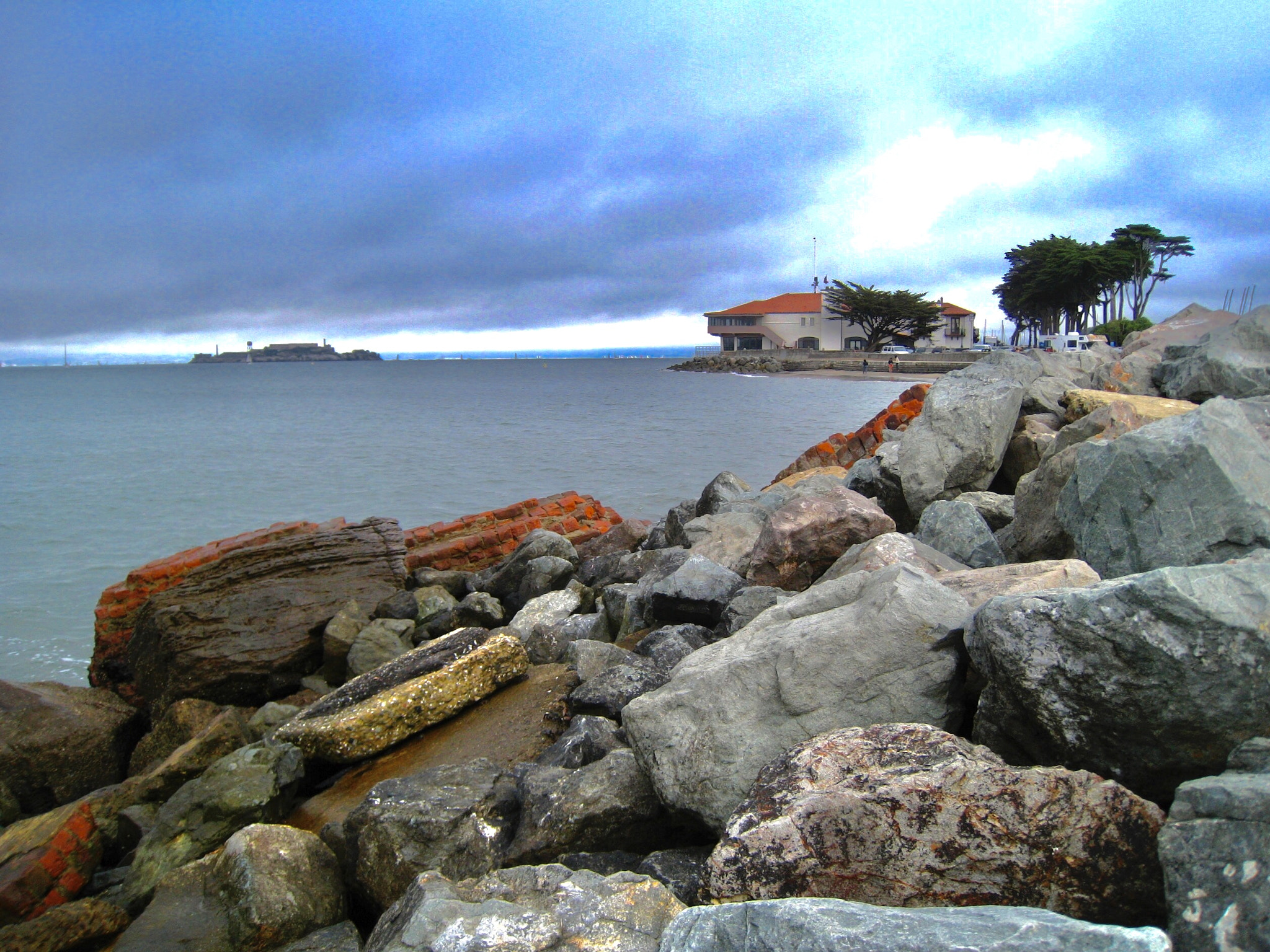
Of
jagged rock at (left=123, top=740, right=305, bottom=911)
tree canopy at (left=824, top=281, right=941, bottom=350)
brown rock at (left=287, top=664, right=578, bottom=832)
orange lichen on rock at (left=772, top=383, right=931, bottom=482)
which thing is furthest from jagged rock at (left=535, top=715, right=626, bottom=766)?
tree canopy at (left=824, top=281, right=941, bottom=350)

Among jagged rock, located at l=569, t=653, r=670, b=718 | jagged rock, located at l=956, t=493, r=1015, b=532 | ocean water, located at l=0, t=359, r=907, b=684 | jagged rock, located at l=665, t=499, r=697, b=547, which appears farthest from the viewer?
ocean water, located at l=0, t=359, r=907, b=684

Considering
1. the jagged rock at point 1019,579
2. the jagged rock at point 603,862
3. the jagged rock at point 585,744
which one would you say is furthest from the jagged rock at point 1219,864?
Result: the jagged rock at point 585,744

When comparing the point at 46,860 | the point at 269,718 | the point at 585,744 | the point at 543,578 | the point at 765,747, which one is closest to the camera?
the point at 765,747

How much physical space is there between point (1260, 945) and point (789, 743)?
1344mm

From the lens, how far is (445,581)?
26.6 ft

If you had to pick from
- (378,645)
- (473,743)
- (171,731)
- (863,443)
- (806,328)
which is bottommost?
(171,731)

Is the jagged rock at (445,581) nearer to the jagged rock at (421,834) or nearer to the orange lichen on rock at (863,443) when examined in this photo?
the jagged rock at (421,834)

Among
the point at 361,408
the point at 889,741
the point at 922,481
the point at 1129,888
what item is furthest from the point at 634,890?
the point at 361,408

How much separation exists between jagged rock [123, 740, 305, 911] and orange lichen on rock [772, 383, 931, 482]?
326 inches

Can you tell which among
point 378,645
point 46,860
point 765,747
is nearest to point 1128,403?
point 765,747

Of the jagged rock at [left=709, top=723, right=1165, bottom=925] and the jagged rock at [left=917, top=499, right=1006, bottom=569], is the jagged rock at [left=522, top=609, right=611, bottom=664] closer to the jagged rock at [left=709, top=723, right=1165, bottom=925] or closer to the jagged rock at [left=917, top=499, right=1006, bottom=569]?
the jagged rock at [left=917, top=499, right=1006, bottom=569]

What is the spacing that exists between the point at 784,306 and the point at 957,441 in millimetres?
72151

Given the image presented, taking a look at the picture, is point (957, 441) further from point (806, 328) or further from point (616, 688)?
point (806, 328)

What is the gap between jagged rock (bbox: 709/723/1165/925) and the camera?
1893 mm
